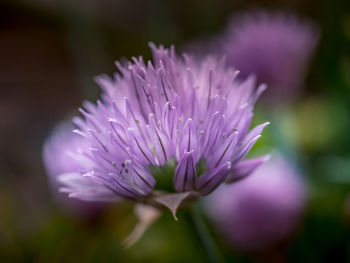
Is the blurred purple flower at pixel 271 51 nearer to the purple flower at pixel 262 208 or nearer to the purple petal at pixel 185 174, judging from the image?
the purple flower at pixel 262 208

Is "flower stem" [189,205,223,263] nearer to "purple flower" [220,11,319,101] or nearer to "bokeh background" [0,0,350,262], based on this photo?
"bokeh background" [0,0,350,262]

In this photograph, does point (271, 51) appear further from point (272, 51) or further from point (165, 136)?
point (165, 136)

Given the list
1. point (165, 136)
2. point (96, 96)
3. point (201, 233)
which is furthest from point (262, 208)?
point (96, 96)

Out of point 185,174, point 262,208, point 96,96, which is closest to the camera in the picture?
point 185,174

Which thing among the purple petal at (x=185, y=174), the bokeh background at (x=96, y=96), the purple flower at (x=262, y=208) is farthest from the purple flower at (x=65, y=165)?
the purple petal at (x=185, y=174)

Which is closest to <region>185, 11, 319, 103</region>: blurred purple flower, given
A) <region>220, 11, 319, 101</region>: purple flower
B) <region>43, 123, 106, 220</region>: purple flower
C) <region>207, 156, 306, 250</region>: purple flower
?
<region>220, 11, 319, 101</region>: purple flower

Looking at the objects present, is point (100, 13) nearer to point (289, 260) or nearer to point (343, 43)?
point (343, 43)
